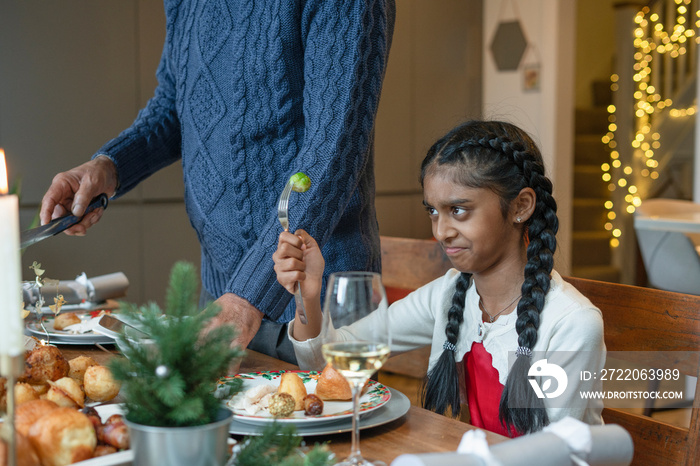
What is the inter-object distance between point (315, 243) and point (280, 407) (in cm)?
38

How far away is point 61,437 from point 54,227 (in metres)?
0.61

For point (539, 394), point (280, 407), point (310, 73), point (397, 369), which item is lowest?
point (397, 369)

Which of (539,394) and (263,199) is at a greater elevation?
(263,199)

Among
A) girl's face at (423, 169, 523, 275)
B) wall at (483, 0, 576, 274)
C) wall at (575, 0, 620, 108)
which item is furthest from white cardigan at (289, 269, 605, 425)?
wall at (575, 0, 620, 108)

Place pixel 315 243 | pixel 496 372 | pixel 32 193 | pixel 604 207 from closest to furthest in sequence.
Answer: pixel 315 243 → pixel 496 372 → pixel 32 193 → pixel 604 207

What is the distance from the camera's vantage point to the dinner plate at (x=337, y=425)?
783 millimetres

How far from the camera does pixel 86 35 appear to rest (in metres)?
3.05

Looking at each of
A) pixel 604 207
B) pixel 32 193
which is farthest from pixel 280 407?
pixel 604 207

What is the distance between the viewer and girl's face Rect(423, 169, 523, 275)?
4.19 ft

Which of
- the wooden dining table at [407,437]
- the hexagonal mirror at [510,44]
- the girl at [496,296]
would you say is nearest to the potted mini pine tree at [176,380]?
the wooden dining table at [407,437]

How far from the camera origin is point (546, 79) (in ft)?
16.2

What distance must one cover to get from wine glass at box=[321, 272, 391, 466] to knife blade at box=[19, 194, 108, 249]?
18.8 inches

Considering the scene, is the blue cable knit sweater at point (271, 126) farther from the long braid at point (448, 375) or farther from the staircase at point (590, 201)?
the staircase at point (590, 201)

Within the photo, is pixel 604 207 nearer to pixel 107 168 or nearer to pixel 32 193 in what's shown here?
pixel 32 193
